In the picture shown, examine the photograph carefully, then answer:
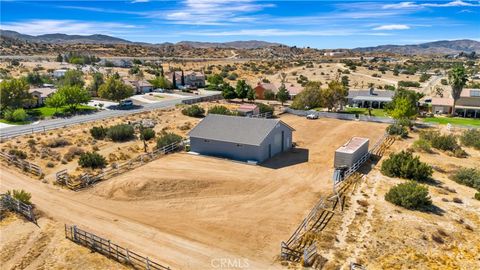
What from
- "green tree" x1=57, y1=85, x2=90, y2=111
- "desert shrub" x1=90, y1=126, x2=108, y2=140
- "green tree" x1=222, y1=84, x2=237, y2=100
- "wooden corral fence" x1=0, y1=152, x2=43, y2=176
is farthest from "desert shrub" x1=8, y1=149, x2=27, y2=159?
"green tree" x1=222, y1=84, x2=237, y2=100

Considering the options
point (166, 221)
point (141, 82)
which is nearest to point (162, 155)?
point (166, 221)

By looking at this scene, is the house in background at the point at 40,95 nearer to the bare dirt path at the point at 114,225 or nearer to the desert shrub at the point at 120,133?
the desert shrub at the point at 120,133

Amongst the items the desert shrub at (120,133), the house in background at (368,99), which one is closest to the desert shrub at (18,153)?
the desert shrub at (120,133)

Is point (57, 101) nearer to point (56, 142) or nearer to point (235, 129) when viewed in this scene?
point (56, 142)

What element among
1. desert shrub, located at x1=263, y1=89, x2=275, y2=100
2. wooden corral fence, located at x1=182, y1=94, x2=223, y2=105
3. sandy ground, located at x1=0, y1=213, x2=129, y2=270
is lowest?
sandy ground, located at x1=0, y1=213, x2=129, y2=270

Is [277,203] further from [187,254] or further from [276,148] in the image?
[276,148]

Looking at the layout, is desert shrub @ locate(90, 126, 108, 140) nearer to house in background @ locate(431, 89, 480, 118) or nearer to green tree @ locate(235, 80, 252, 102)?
green tree @ locate(235, 80, 252, 102)
